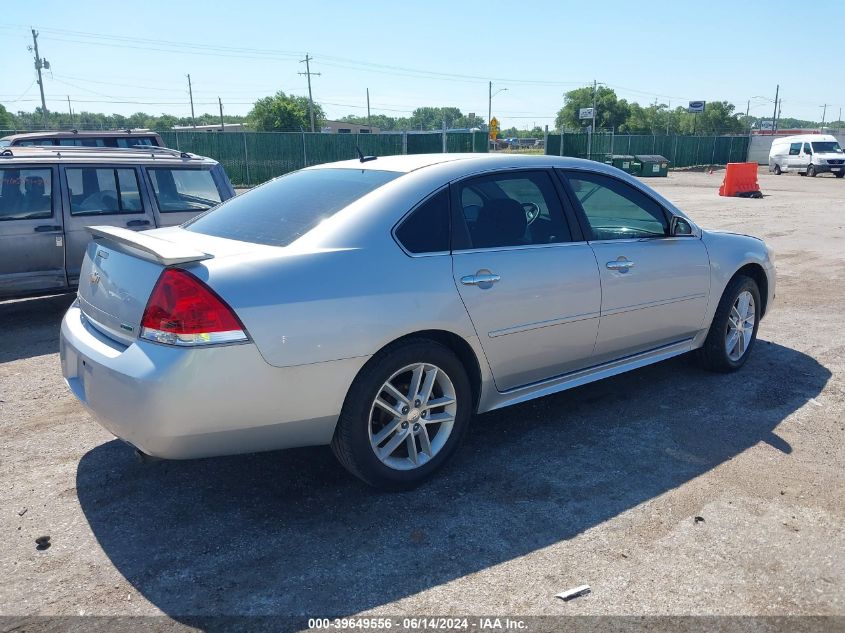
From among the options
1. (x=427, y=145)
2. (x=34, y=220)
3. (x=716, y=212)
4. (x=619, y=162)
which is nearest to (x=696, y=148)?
(x=619, y=162)

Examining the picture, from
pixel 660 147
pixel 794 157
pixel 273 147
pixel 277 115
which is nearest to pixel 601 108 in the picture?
pixel 277 115

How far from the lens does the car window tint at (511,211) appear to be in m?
3.82

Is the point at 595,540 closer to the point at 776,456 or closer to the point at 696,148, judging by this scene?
the point at 776,456

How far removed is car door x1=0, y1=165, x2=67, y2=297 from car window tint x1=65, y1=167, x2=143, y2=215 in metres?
0.19

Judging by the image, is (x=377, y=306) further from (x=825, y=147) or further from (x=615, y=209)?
(x=825, y=147)

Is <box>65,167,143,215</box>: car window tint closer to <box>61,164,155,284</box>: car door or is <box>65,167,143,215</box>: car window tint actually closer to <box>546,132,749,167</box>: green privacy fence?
<box>61,164,155,284</box>: car door

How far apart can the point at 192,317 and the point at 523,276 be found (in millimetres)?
1765

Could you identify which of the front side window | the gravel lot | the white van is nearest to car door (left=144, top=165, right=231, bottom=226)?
the front side window

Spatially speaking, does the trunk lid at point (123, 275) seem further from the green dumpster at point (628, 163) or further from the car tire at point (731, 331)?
the green dumpster at point (628, 163)

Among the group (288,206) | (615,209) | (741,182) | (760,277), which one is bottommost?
(741,182)

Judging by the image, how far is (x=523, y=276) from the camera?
3834 mm

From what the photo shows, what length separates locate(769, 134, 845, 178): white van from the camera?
117 feet

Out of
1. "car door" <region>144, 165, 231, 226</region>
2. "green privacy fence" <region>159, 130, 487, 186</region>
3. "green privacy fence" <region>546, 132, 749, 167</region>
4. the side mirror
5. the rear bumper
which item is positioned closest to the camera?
the rear bumper

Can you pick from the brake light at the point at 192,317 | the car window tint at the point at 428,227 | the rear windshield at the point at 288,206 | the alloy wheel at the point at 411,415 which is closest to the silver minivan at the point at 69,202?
the rear windshield at the point at 288,206
